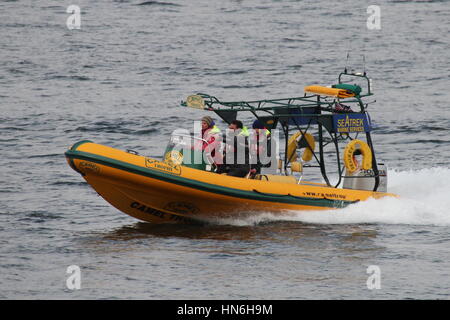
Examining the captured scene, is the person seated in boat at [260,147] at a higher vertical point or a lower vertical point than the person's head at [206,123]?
lower

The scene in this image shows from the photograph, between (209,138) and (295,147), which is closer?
(209,138)

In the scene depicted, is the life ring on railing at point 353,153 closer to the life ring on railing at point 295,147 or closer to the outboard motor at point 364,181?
the outboard motor at point 364,181

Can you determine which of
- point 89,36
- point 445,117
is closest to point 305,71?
point 445,117

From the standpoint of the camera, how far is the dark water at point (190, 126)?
12.8 m

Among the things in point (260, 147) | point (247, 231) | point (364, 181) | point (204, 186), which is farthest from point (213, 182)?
point (364, 181)

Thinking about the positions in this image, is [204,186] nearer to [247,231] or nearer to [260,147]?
[247,231]

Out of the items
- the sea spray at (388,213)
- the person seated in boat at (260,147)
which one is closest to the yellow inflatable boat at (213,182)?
the sea spray at (388,213)

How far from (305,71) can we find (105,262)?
19.2 m

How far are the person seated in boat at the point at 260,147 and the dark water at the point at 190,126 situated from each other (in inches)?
36.0

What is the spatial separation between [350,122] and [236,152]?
7.14 ft

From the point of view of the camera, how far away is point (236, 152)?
50.5ft

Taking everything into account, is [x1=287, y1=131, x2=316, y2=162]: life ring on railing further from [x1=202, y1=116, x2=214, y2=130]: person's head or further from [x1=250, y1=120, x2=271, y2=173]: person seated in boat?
[x1=202, y1=116, x2=214, y2=130]: person's head

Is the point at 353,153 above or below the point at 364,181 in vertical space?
above

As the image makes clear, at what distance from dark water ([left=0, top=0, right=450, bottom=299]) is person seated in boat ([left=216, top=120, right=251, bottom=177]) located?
891 millimetres
